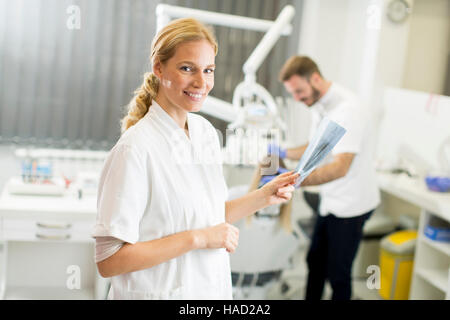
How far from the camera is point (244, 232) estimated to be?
7.27ft

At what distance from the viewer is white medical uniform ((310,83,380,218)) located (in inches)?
83.5

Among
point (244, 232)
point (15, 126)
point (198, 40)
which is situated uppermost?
point (198, 40)

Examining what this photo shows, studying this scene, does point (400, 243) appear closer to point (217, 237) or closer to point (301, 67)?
point (301, 67)

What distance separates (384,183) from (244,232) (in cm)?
96

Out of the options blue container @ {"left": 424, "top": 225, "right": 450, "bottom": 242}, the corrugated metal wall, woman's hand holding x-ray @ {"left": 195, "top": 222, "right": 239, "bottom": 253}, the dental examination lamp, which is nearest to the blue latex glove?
the dental examination lamp

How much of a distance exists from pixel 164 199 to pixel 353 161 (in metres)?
1.39

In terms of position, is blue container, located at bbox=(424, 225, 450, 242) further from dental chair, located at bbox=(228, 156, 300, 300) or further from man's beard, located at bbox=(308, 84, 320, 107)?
man's beard, located at bbox=(308, 84, 320, 107)

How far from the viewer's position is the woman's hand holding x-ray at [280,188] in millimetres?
1142

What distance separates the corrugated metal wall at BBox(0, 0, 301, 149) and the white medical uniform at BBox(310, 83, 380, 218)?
2.97 feet

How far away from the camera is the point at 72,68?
2662 mm

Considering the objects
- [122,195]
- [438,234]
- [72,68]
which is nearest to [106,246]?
[122,195]

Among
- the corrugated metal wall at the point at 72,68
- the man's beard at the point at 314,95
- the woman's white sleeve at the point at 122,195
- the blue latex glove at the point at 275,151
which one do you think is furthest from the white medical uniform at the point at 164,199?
the corrugated metal wall at the point at 72,68
